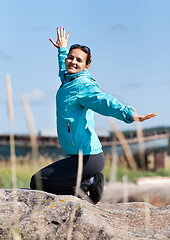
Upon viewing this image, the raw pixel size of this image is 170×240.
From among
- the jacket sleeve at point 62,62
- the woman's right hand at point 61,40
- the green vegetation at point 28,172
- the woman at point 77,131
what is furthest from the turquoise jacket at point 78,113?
the green vegetation at point 28,172

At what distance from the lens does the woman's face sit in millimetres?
3527

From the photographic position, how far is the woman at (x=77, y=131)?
331 cm

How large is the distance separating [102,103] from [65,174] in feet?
2.55

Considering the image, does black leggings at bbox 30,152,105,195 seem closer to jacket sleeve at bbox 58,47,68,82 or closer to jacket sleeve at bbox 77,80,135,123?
jacket sleeve at bbox 77,80,135,123

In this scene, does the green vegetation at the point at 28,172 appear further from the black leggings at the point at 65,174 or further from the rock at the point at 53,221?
the rock at the point at 53,221

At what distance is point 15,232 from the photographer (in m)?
2.92

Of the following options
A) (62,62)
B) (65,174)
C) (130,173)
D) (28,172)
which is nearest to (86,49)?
(62,62)

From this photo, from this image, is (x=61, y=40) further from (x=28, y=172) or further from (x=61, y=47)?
(x=28, y=172)

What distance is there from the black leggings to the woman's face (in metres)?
0.80

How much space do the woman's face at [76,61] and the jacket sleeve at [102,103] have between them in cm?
26

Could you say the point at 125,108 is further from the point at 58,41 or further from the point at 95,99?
the point at 58,41

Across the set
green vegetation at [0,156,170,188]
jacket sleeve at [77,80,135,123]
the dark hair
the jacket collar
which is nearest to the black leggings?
jacket sleeve at [77,80,135,123]

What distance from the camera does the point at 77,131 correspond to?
3.31 meters

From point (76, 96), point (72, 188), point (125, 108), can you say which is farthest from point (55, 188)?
point (125, 108)
